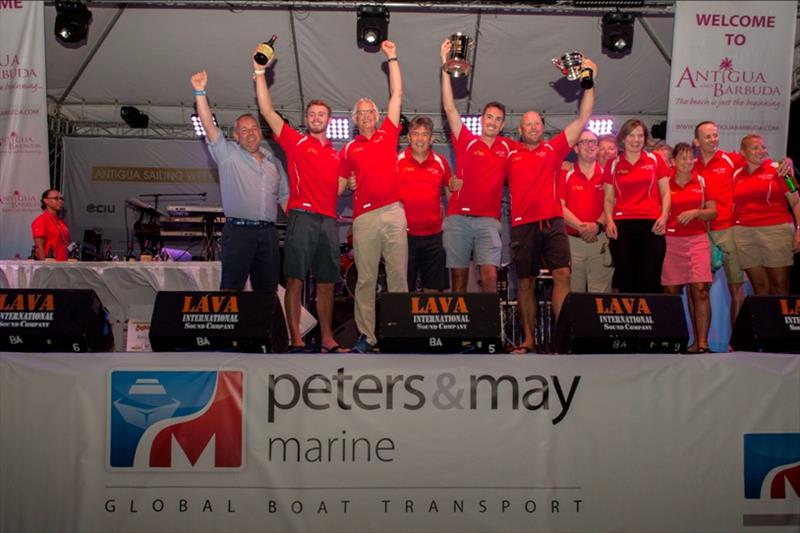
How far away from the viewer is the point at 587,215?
614cm

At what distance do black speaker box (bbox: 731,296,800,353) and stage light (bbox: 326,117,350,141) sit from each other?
A: 323 inches

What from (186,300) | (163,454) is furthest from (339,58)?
(163,454)

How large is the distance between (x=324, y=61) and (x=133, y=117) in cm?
345

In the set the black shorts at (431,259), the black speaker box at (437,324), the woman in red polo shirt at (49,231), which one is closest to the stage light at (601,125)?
the black shorts at (431,259)

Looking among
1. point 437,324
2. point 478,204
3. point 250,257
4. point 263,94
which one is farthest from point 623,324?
point 263,94

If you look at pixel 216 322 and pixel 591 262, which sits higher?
pixel 591 262

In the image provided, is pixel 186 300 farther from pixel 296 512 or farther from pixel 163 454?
pixel 296 512

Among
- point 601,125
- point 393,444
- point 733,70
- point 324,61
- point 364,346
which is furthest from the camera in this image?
point 601,125

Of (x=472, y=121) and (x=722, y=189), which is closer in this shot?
(x=722, y=189)

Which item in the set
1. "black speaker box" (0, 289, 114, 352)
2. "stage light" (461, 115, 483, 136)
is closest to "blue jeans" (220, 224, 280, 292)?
"black speaker box" (0, 289, 114, 352)

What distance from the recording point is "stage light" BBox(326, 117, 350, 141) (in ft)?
39.0

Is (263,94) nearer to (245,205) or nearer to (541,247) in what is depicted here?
(245,205)

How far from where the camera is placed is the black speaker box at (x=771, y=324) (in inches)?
183

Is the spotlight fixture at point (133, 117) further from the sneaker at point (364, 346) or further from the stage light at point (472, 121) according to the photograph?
the sneaker at point (364, 346)
